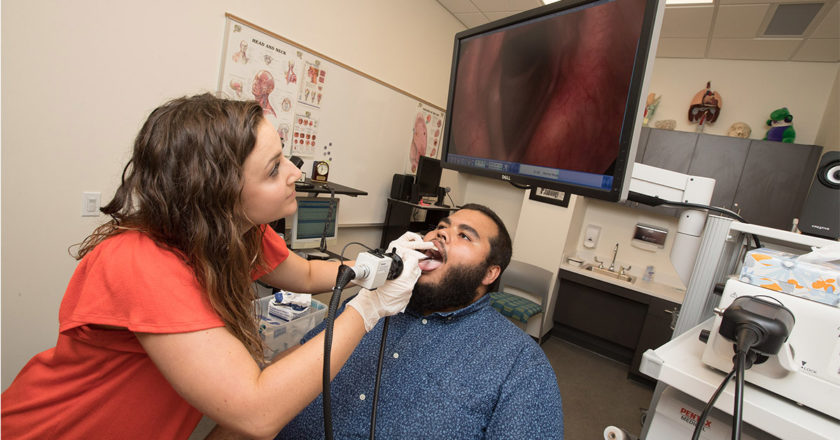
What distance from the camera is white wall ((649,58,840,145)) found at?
3193mm

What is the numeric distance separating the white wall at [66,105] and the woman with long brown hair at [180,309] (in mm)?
1020

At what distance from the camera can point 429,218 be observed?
3.69 m

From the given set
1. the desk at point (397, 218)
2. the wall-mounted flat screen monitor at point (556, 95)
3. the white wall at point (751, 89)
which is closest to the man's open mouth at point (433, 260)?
the wall-mounted flat screen monitor at point (556, 95)

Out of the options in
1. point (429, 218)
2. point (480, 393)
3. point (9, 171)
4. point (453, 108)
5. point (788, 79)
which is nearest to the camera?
point (480, 393)

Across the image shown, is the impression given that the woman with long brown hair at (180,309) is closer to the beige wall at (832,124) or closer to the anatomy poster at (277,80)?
the anatomy poster at (277,80)

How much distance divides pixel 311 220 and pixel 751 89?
4.23 metres

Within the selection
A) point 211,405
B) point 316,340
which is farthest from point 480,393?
point 211,405

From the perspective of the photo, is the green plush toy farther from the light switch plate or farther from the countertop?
the light switch plate

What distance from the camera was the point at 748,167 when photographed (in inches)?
120

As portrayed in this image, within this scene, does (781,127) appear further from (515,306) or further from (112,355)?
(112,355)

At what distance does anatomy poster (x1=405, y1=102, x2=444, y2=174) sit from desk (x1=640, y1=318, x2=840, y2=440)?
2807 millimetres

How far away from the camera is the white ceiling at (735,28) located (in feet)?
8.43

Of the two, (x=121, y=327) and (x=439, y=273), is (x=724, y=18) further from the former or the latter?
(x=121, y=327)

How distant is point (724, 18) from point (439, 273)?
3.31 meters
